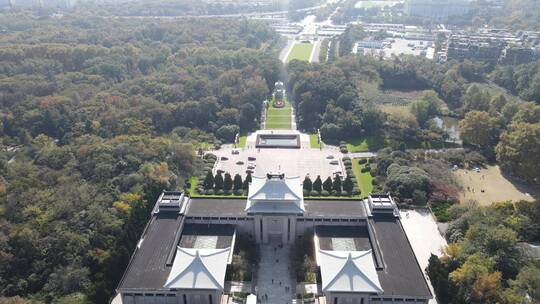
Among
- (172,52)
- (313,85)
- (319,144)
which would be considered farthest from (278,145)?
(172,52)

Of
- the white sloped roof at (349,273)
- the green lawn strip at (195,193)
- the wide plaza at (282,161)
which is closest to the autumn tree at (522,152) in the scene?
the wide plaza at (282,161)

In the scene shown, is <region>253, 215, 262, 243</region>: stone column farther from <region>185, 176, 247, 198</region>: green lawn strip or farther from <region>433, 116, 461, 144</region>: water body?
<region>433, 116, 461, 144</region>: water body

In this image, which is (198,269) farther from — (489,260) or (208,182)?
(489,260)

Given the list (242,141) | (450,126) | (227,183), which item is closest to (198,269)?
(227,183)

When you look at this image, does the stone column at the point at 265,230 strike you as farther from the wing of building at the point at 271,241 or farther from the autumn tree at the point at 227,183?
the autumn tree at the point at 227,183

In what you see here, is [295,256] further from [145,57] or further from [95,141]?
[145,57]

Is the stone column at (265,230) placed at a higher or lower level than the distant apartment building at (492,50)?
lower
